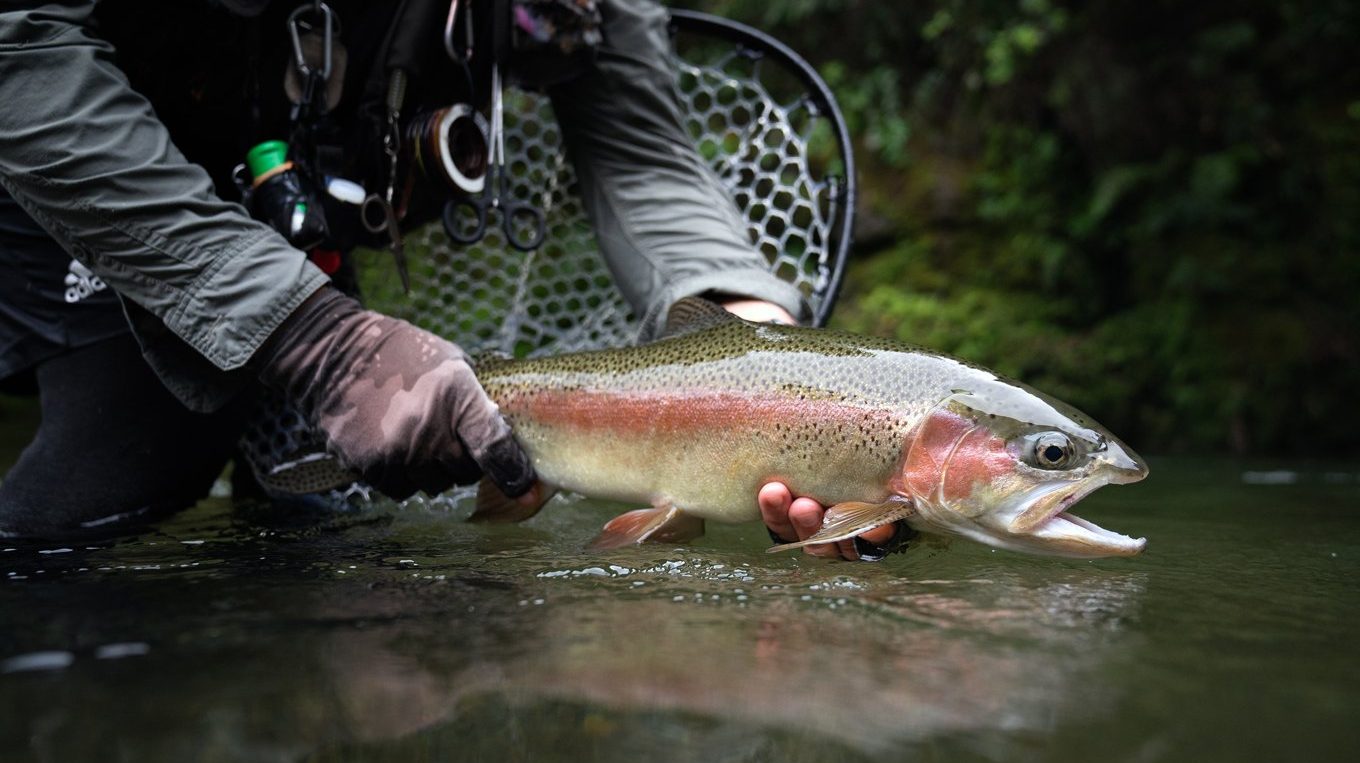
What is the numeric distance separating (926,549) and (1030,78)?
609cm

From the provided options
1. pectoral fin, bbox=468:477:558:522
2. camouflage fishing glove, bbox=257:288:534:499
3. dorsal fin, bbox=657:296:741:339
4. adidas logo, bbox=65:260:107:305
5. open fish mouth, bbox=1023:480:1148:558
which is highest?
adidas logo, bbox=65:260:107:305

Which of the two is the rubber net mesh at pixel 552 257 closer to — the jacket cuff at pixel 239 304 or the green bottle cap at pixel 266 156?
the green bottle cap at pixel 266 156

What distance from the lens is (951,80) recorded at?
7793 millimetres

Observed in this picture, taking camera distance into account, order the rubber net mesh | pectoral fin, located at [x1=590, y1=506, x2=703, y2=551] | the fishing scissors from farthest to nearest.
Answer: the rubber net mesh
the fishing scissors
pectoral fin, located at [x1=590, y1=506, x2=703, y2=551]

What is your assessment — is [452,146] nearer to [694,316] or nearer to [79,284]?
[694,316]

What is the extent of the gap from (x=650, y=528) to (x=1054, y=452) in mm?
773

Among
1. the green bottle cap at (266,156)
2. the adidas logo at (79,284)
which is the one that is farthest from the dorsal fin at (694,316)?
the adidas logo at (79,284)

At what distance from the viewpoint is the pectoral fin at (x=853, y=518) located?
1.82 metres

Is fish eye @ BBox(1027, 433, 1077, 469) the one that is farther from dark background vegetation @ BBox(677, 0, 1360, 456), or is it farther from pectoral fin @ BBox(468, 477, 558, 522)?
dark background vegetation @ BBox(677, 0, 1360, 456)

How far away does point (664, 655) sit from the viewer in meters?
1.25

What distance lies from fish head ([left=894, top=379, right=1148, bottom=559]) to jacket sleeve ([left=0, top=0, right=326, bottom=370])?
130 cm

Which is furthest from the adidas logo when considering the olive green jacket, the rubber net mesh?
the rubber net mesh

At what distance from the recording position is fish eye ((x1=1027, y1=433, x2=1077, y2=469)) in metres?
1.84

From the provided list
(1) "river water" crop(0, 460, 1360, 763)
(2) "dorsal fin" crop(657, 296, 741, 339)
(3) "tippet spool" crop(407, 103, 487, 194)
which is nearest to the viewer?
(1) "river water" crop(0, 460, 1360, 763)
